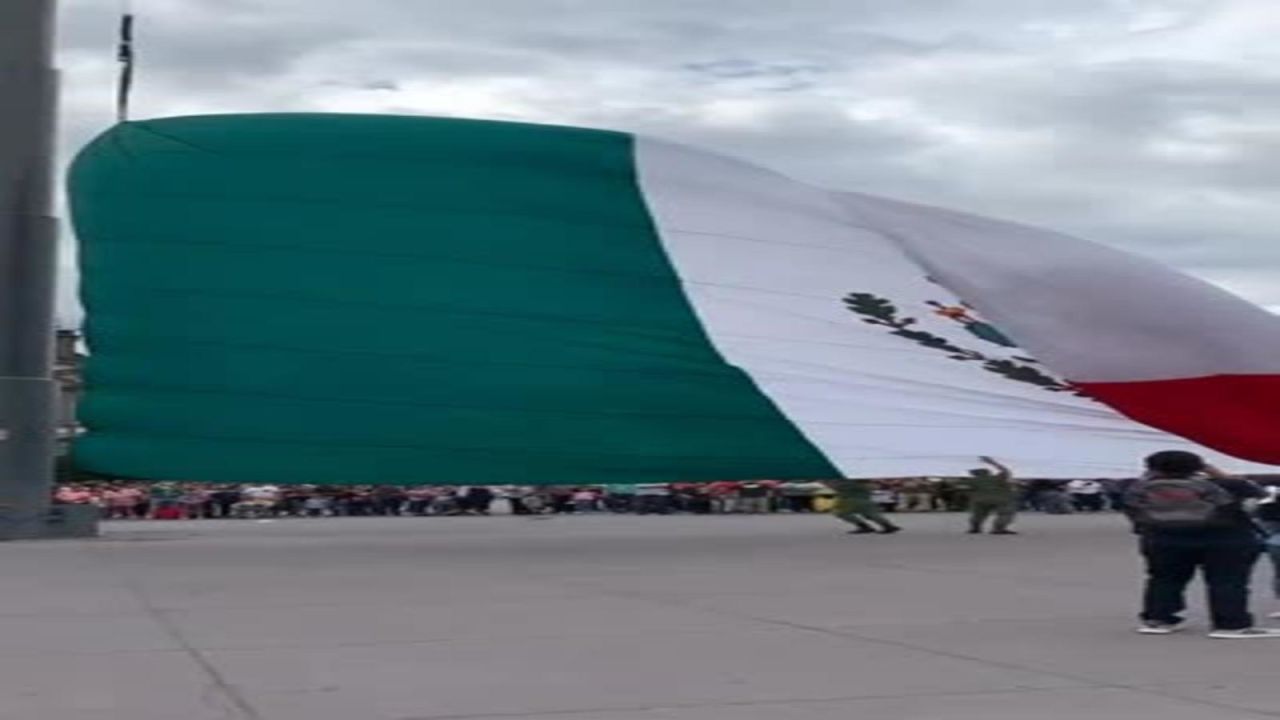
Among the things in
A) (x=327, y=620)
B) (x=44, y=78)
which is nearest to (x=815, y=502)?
(x=44, y=78)

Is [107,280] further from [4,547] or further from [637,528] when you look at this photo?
[637,528]

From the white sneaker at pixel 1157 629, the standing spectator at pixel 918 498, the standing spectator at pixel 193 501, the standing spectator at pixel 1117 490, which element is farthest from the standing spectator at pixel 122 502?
the white sneaker at pixel 1157 629

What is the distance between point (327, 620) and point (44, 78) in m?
14.1

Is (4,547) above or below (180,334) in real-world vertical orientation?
below

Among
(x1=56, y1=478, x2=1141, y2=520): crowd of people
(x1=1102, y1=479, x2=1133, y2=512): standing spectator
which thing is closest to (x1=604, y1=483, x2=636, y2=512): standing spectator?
(x1=56, y1=478, x2=1141, y2=520): crowd of people

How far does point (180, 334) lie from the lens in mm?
18250

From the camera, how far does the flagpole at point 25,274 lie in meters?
22.5

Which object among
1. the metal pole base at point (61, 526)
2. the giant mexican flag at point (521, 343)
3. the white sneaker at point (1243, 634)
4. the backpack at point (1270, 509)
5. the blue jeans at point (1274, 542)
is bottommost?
the metal pole base at point (61, 526)

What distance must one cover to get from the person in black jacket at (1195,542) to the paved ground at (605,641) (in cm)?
36

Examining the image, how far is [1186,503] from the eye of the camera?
10.4 metres

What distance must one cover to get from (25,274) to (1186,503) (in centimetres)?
1645

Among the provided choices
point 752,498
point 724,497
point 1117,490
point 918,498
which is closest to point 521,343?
point 1117,490

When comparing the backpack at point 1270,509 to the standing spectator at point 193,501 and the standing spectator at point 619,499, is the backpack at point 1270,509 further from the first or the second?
the standing spectator at point 619,499

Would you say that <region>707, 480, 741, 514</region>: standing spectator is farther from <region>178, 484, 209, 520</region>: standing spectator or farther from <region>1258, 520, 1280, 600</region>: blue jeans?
<region>1258, 520, 1280, 600</region>: blue jeans
